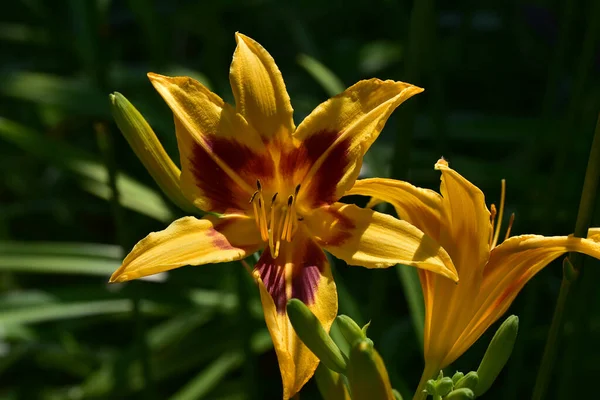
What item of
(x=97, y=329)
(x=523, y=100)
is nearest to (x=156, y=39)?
(x=97, y=329)

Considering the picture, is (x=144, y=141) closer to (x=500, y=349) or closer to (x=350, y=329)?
(x=350, y=329)

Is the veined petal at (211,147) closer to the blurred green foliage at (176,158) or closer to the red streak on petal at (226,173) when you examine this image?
the red streak on petal at (226,173)

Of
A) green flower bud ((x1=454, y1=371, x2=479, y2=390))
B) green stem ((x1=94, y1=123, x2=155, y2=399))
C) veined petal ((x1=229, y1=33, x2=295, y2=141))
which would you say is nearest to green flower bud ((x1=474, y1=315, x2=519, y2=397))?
green flower bud ((x1=454, y1=371, x2=479, y2=390))

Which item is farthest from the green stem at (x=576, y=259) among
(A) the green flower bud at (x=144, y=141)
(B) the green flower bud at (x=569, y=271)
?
(A) the green flower bud at (x=144, y=141)

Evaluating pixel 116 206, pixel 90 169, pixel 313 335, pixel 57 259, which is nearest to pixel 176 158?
pixel 90 169

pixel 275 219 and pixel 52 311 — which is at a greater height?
pixel 275 219

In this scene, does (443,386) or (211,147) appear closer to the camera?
(443,386)
